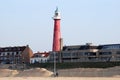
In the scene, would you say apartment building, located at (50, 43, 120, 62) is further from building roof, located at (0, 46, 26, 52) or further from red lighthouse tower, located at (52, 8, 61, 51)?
building roof, located at (0, 46, 26, 52)

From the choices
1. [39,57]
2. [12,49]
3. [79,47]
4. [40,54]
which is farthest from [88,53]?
[12,49]

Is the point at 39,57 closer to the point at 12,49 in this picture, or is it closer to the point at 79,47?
the point at 12,49

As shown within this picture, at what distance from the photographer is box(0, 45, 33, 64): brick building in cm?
11788

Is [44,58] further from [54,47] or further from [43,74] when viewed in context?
[43,74]

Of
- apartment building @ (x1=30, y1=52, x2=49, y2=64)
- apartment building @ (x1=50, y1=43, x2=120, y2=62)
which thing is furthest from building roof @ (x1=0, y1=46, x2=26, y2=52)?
apartment building @ (x1=50, y1=43, x2=120, y2=62)

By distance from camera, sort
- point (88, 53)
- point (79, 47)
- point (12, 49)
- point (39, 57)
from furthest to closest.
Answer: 1. point (12, 49)
2. point (39, 57)
3. point (79, 47)
4. point (88, 53)

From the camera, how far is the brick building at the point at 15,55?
387 feet

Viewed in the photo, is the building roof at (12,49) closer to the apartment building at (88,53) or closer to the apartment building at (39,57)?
the apartment building at (39,57)

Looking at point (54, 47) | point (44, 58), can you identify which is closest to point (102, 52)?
point (54, 47)

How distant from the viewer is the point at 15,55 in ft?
392

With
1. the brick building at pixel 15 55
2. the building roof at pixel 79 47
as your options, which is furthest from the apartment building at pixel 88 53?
the brick building at pixel 15 55

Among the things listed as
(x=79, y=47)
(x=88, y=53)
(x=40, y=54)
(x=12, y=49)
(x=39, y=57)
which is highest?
(x=12, y=49)

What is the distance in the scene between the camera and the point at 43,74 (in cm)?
7125

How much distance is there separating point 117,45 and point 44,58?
86.8 ft
